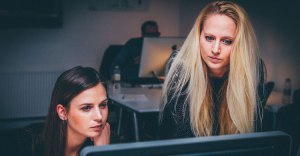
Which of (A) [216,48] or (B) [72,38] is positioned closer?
(A) [216,48]

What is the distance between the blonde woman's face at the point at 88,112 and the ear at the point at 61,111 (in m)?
0.02

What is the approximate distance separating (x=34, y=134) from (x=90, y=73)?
334mm

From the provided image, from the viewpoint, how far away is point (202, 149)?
0.52 m

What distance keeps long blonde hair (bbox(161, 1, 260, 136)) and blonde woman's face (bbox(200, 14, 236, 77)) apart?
0.06 feet

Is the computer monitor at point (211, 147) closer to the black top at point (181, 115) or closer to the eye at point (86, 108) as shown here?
the black top at point (181, 115)

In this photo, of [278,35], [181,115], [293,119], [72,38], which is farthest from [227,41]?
[72,38]

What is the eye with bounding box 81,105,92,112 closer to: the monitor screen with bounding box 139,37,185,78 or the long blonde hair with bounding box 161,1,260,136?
the long blonde hair with bounding box 161,1,260,136

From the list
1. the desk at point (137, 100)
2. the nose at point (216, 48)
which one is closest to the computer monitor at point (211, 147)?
the nose at point (216, 48)

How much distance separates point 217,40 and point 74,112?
588mm

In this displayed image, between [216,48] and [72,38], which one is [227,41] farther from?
[72,38]

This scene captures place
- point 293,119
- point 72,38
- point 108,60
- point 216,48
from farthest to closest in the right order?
1. point 72,38
2. point 108,60
3. point 293,119
4. point 216,48

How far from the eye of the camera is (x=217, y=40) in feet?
4.03

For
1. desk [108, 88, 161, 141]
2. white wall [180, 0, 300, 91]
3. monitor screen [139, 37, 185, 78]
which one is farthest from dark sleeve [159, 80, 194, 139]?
white wall [180, 0, 300, 91]

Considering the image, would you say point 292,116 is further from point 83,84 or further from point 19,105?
point 19,105
